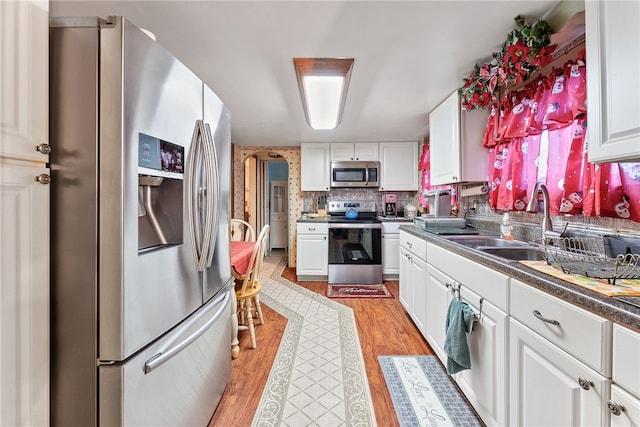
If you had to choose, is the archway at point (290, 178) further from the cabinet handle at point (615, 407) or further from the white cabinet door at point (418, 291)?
the cabinet handle at point (615, 407)

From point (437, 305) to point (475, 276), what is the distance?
57 centimetres

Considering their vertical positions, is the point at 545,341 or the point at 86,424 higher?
the point at 545,341

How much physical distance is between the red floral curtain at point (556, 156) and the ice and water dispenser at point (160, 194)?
1.93 metres

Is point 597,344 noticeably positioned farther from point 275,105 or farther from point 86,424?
point 275,105

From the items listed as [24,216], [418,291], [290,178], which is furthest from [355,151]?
[24,216]

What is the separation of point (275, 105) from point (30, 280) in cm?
227

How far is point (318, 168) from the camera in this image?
4.14 meters

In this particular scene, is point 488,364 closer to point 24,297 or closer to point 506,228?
point 506,228

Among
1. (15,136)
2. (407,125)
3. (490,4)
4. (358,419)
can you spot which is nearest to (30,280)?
(15,136)

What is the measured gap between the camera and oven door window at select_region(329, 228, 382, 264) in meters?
3.73

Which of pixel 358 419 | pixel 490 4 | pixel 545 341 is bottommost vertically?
pixel 358 419

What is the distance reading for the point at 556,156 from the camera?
1522mm

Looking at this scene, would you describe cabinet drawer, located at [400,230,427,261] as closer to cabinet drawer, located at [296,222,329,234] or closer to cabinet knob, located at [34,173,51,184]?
cabinet drawer, located at [296,222,329,234]

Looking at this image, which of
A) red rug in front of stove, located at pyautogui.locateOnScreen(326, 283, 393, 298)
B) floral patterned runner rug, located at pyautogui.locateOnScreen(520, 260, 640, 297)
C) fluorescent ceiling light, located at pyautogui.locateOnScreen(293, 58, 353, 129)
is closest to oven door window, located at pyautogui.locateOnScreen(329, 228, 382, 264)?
red rug in front of stove, located at pyautogui.locateOnScreen(326, 283, 393, 298)
